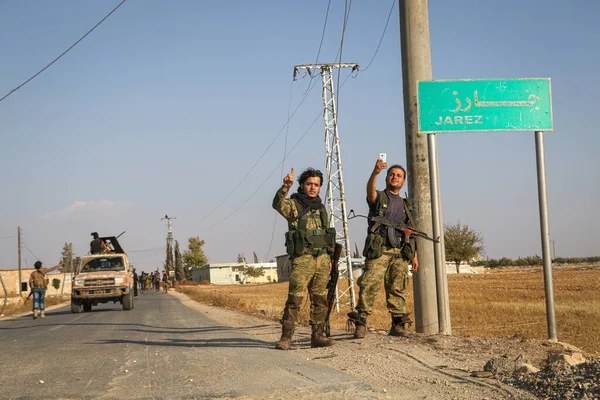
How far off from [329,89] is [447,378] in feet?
68.2

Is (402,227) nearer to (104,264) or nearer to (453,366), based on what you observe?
(453,366)

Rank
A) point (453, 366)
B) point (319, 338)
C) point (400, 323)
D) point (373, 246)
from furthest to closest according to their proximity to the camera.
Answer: point (400, 323), point (373, 246), point (319, 338), point (453, 366)

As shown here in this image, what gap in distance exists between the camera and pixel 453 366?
5.91m

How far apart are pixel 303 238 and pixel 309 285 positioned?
63 centimetres

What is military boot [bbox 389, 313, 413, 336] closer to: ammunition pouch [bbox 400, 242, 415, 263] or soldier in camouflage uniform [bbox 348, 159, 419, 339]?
soldier in camouflage uniform [bbox 348, 159, 419, 339]

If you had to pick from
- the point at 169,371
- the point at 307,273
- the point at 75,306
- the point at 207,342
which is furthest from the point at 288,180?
the point at 75,306

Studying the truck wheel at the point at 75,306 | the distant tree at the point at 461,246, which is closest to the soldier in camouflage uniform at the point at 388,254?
the truck wheel at the point at 75,306

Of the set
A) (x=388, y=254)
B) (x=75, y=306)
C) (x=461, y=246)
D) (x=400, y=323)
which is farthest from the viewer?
(x=461, y=246)

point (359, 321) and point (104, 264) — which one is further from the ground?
point (104, 264)

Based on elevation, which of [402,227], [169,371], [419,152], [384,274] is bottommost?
[169,371]

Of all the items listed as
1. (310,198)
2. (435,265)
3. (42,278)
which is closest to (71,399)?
(310,198)

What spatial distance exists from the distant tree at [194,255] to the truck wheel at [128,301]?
94277mm

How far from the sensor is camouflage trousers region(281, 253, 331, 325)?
7.36 m

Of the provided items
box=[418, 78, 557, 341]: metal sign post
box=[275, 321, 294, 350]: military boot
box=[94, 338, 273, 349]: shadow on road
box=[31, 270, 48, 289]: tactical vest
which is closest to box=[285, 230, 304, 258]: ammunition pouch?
box=[275, 321, 294, 350]: military boot
